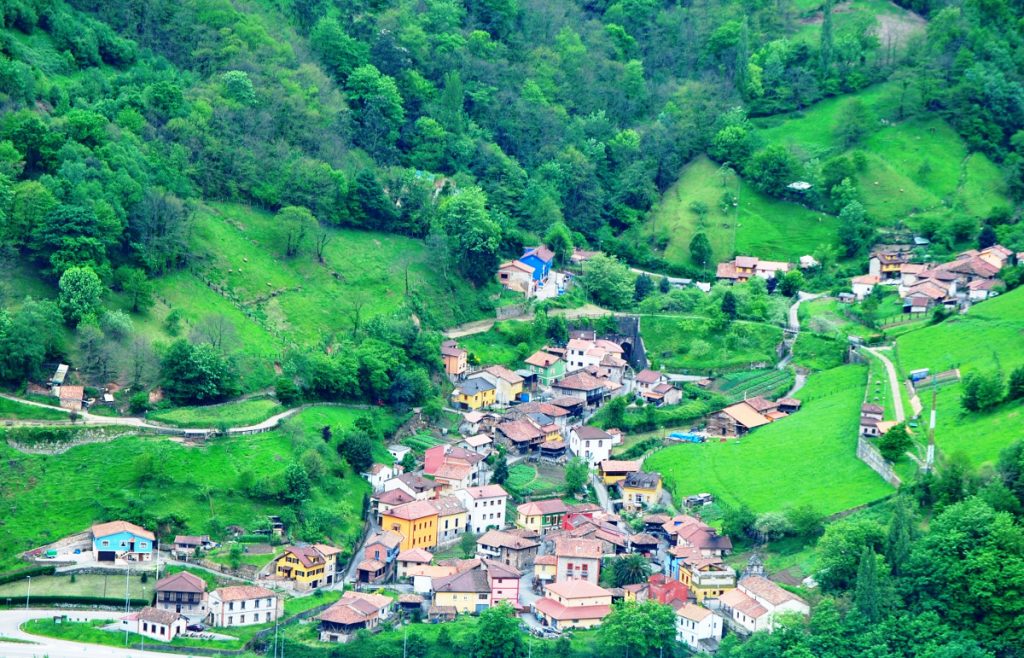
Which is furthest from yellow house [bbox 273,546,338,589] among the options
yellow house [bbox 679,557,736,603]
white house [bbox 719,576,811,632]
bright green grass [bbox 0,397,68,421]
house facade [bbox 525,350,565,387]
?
house facade [bbox 525,350,565,387]

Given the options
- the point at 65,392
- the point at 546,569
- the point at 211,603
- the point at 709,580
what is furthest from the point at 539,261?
the point at 211,603

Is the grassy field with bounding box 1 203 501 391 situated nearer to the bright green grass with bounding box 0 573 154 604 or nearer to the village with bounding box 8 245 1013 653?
the village with bounding box 8 245 1013 653

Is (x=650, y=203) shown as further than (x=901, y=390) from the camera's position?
Yes

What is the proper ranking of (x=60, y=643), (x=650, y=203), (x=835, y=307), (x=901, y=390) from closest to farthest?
1. (x=60, y=643)
2. (x=901, y=390)
3. (x=835, y=307)
4. (x=650, y=203)

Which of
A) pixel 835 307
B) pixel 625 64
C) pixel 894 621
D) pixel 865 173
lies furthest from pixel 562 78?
pixel 894 621

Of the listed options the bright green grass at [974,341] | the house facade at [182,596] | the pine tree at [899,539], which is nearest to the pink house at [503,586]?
the house facade at [182,596]

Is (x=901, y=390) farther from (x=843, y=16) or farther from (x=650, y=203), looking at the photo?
(x=843, y=16)

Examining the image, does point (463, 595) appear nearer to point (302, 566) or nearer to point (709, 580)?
point (302, 566)
